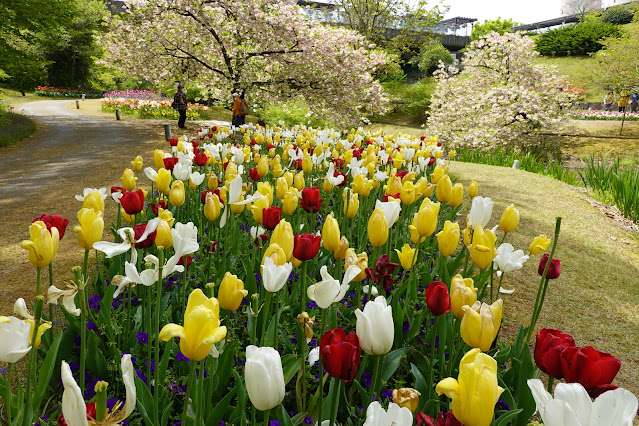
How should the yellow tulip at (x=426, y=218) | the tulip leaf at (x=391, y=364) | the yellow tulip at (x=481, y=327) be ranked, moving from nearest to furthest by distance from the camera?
the yellow tulip at (x=481, y=327)
the tulip leaf at (x=391, y=364)
the yellow tulip at (x=426, y=218)

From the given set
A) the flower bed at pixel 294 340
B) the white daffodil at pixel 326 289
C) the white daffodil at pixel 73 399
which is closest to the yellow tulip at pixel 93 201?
the flower bed at pixel 294 340

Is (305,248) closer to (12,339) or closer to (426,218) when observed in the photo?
(426,218)

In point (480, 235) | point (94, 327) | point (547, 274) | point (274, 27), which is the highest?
point (274, 27)

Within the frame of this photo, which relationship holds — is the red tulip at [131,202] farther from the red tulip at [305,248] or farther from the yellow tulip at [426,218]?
the yellow tulip at [426,218]

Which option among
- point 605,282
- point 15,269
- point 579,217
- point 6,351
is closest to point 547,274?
point 6,351

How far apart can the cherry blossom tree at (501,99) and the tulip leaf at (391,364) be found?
13882mm

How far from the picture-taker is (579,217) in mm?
6258

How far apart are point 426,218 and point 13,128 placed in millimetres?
15370

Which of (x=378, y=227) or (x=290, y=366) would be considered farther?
(x=378, y=227)

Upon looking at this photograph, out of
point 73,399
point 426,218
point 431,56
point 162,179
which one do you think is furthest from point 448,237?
point 431,56

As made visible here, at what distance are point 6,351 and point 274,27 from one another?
41.7ft

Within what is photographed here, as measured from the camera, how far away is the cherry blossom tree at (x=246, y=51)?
40.5 feet

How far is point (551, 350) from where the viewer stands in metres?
1.10

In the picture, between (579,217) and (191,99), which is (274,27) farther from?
(191,99)
